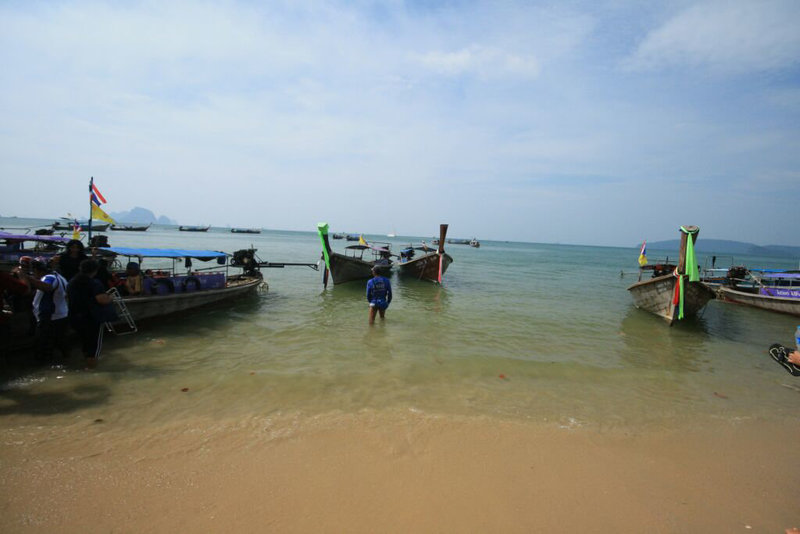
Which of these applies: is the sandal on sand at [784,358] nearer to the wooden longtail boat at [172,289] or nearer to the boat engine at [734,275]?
the wooden longtail boat at [172,289]

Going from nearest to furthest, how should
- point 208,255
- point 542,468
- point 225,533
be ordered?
1. point 225,533
2. point 542,468
3. point 208,255

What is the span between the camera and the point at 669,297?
12797mm

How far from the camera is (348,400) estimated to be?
220 inches

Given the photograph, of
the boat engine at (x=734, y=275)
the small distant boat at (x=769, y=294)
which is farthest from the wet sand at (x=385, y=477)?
the boat engine at (x=734, y=275)

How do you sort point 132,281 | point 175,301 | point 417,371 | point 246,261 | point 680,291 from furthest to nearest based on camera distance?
point 246,261 < point 680,291 < point 175,301 < point 132,281 < point 417,371

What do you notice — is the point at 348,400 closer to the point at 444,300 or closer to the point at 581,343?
the point at 581,343

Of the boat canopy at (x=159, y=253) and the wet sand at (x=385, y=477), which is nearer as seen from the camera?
the wet sand at (x=385, y=477)

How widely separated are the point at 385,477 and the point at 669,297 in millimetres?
13310

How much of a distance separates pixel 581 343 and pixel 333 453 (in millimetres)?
8112

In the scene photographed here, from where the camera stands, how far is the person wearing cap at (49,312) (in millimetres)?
5871

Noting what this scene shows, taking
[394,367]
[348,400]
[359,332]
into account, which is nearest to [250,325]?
[359,332]

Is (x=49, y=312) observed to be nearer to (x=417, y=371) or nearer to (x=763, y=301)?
(x=417, y=371)

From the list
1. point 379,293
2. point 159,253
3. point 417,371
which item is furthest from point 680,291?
point 159,253

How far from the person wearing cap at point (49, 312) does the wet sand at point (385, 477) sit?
207cm
